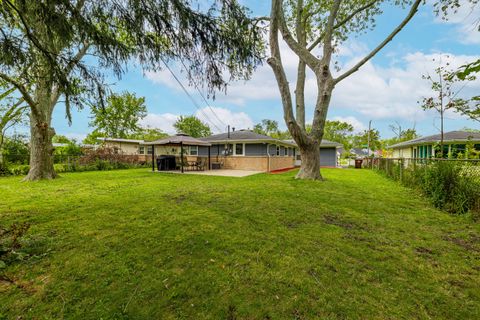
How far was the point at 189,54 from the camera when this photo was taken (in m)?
3.17

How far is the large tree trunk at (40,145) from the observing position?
373 inches

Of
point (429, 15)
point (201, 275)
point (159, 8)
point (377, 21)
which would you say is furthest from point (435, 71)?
point (201, 275)

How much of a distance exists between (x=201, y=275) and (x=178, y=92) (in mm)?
4244

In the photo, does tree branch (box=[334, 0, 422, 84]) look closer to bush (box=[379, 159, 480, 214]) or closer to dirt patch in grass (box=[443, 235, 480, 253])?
bush (box=[379, 159, 480, 214])

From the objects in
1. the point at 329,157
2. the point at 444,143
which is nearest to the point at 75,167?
the point at 329,157

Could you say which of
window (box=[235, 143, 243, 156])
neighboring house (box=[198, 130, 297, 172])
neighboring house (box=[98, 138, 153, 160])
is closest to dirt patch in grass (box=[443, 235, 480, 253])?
neighboring house (box=[198, 130, 297, 172])

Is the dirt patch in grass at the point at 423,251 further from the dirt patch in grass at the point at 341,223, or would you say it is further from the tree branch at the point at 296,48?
the tree branch at the point at 296,48

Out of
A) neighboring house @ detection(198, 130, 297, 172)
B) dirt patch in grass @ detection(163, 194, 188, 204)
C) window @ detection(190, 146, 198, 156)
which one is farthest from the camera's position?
window @ detection(190, 146, 198, 156)

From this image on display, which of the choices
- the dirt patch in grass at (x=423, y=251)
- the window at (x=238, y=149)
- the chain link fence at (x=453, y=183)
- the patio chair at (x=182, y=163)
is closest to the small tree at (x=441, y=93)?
the chain link fence at (x=453, y=183)

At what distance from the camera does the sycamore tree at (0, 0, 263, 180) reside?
2.71 meters

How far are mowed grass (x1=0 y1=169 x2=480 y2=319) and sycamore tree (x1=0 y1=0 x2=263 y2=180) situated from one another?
2.17 m

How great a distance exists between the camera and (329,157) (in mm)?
23984

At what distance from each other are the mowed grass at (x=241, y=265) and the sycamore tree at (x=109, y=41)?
7.12 feet

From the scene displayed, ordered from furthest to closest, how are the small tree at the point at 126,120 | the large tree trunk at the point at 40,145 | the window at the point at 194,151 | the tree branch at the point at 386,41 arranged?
1. the small tree at the point at 126,120
2. the window at the point at 194,151
3. the large tree trunk at the point at 40,145
4. the tree branch at the point at 386,41
